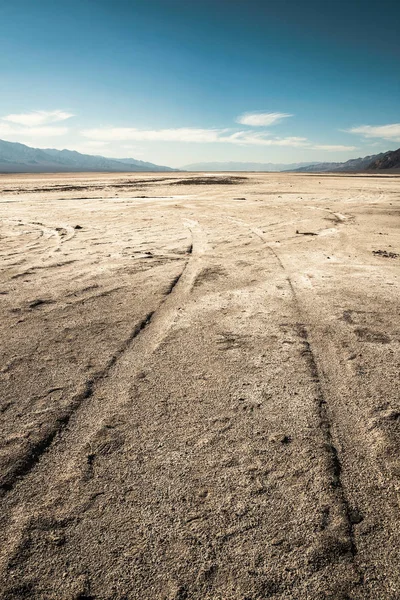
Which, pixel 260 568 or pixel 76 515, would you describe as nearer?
pixel 260 568

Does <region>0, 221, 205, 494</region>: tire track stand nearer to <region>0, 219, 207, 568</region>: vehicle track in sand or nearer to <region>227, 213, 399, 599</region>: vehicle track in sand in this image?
<region>0, 219, 207, 568</region>: vehicle track in sand

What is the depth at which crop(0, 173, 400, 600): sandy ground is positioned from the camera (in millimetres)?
1543

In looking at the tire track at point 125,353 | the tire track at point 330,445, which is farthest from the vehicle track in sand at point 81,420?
the tire track at point 330,445

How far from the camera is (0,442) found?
2.23 meters

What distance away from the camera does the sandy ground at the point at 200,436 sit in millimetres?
1543

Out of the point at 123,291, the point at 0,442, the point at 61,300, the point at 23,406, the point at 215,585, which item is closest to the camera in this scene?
the point at 215,585

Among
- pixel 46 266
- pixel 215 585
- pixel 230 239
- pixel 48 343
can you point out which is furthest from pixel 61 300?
pixel 230 239

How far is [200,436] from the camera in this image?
2.28 m

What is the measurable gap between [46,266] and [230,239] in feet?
12.6

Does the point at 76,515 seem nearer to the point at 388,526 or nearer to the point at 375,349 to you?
the point at 388,526

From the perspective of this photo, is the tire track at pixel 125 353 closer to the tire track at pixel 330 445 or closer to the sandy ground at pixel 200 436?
the sandy ground at pixel 200 436

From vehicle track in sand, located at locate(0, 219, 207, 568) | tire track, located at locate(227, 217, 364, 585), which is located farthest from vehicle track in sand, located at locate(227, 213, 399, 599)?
vehicle track in sand, located at locate(0, 219, 207, 568)

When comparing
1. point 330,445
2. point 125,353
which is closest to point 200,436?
point 330,445

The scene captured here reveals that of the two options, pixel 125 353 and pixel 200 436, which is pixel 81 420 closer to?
pixel 200 436
